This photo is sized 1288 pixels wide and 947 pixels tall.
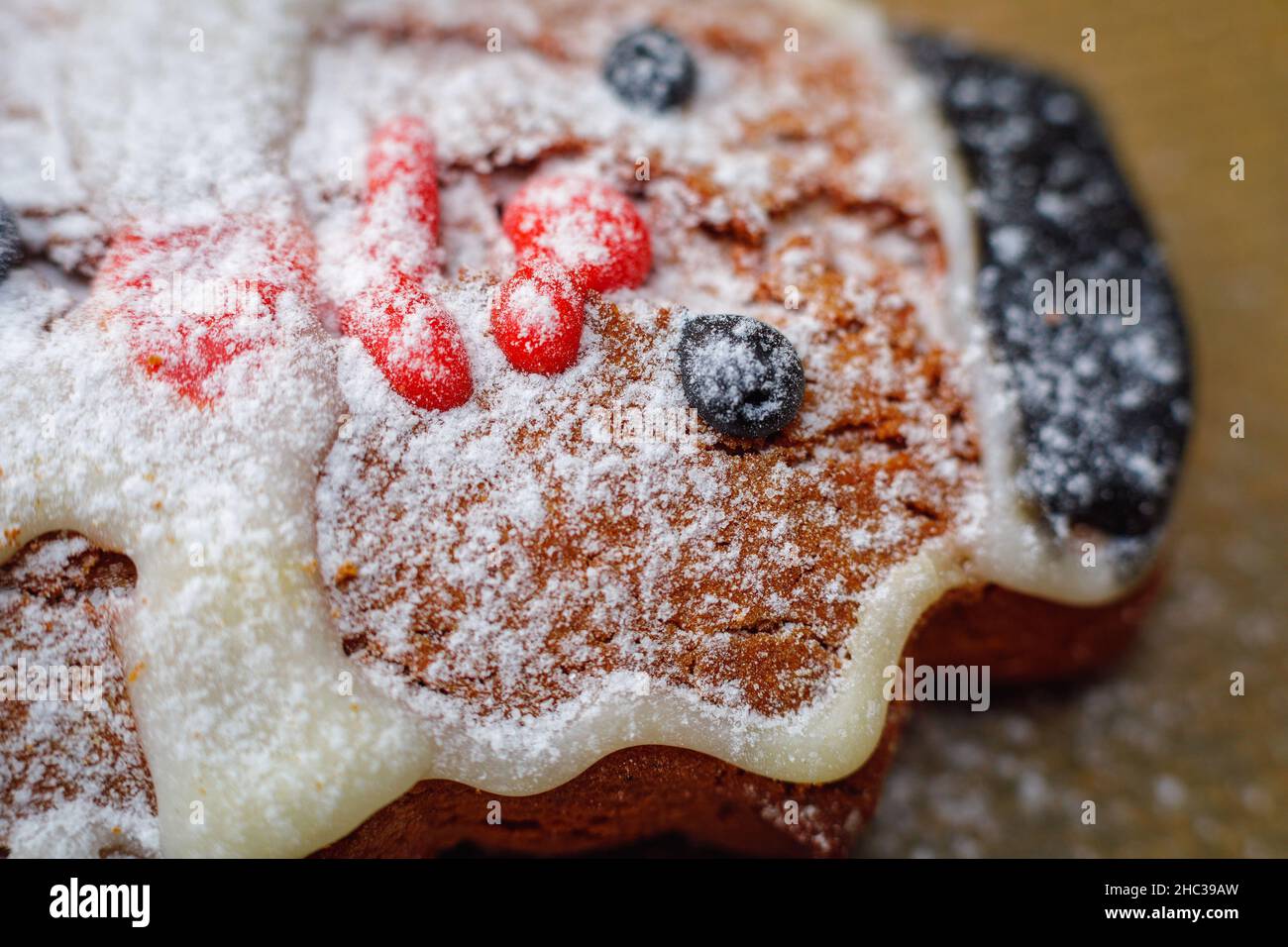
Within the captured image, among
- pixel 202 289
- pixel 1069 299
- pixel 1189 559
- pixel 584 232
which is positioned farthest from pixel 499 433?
pixel 1189 559

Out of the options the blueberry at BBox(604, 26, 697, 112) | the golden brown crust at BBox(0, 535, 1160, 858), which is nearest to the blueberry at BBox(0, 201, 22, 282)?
the golden brown crust at BBox(0, 535, 1160, 858)

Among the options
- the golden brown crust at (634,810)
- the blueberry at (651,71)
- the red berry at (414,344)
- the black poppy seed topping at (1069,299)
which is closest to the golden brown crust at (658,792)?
the golden brown crust at (634,810)

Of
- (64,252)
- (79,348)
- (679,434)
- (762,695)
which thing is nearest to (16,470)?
(79,348)

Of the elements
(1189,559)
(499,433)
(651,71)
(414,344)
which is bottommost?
(1189,559)

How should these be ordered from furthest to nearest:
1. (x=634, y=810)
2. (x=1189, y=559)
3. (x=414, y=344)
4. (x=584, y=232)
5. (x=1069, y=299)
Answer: (x=1189, y=559) → (x=1069, y=299) → (x=634, y=810) → (x=584, y=232) → (x=414, y=344)

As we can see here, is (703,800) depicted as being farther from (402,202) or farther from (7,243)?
(7,243)

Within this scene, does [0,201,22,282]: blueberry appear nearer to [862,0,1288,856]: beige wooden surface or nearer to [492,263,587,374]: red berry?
[492,263,587,374]: red berry

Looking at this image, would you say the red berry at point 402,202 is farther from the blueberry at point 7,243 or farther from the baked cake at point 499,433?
the blueberry at point 7,243
